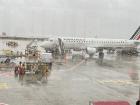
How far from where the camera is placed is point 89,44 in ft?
252

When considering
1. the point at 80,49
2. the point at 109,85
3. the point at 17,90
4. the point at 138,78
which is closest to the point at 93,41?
the point at 80,49

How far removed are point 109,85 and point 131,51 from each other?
53.2m

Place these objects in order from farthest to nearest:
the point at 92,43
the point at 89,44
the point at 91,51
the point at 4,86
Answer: the point at 92,43, the point at 89,44, the point at 91,51, the point at 4,86

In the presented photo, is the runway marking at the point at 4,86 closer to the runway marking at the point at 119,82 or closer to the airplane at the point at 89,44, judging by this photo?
the runway marking at the point at 119,82

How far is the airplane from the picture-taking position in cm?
7462

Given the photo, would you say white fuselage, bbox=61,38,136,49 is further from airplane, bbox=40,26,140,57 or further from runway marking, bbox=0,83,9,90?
runway marking, bbox=0,83,9,90

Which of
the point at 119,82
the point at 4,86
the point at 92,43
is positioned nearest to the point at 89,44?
the point at 92,43

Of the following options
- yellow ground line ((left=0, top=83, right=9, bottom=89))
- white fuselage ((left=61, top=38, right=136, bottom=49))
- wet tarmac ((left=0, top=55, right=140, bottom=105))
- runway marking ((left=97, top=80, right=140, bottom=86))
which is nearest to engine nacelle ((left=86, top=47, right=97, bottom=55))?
white fuselage ((left=61, top=38, right=136, bottom=49))

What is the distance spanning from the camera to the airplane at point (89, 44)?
245ft

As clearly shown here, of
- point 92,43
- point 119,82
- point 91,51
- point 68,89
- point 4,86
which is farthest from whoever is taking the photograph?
point 92,43

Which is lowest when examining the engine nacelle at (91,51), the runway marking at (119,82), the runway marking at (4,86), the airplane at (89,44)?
the runway marking at (119,82)

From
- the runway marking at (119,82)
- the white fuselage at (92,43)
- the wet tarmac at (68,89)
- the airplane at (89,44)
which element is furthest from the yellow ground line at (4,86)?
the white fuselage at (92,43)

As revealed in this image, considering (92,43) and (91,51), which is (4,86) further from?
(92,43)

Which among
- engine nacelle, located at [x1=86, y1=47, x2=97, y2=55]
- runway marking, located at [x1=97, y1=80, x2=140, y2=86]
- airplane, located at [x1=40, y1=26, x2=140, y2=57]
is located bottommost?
runway marking, located at [x1=97, y1=80, x2=140, y2=86]
